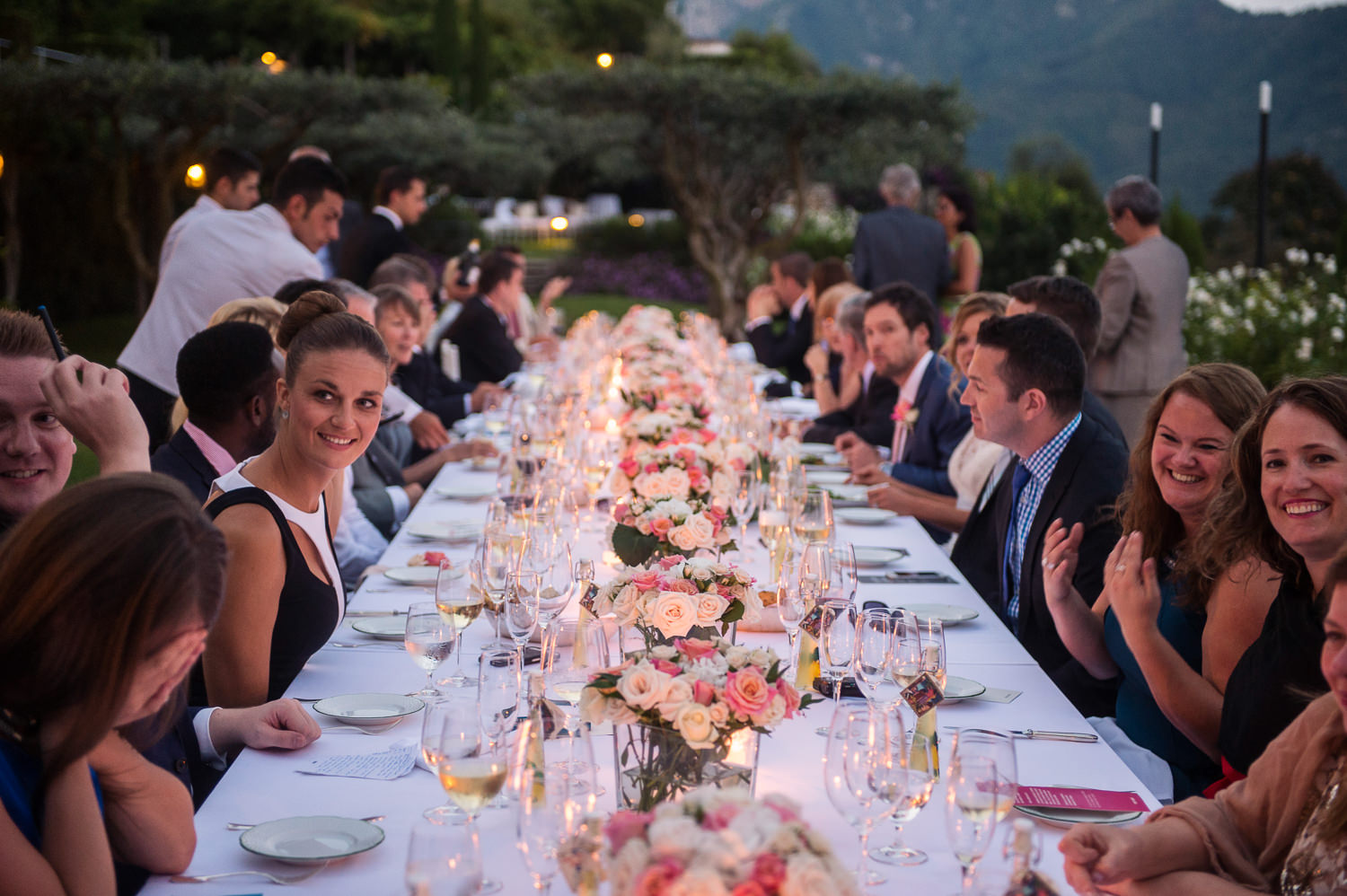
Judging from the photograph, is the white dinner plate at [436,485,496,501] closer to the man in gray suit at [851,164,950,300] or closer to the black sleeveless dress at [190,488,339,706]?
the black sleeveless dress at [190,488,339,706]

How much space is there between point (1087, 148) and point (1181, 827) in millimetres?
35717

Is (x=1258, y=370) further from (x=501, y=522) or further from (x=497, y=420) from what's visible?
(x=501, y=522)

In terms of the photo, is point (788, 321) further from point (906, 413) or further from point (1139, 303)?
point (906, 413)

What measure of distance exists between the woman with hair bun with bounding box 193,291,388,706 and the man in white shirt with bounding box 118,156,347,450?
7.87ft

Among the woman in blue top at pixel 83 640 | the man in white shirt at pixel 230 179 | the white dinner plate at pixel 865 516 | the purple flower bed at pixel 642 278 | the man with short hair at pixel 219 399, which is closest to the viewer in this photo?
the woman in blue top at pixel 83 640

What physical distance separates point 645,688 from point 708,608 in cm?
46

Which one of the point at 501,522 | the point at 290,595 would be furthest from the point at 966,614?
the point at 290,595

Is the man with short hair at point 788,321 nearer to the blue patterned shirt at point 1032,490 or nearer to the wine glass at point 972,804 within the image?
the blue patterned shirt at point 1032,490

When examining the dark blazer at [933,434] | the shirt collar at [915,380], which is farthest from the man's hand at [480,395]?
the dark blazer at [933,434]

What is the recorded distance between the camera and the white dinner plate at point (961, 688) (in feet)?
7.20

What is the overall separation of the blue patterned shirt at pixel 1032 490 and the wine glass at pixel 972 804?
5.99 ft

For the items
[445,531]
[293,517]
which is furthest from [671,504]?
[445,531]

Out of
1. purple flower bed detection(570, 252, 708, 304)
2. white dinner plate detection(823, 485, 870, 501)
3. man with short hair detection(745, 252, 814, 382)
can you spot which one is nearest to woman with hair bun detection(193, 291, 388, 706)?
white dinner plate detection(823, 485, 870, 501)

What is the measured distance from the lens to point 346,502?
3.82m
